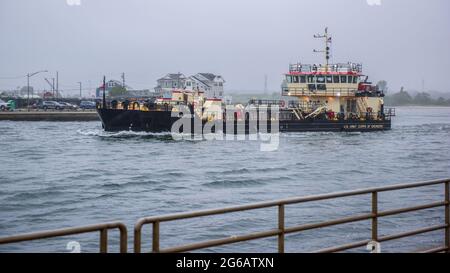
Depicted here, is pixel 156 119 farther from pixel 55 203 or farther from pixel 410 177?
pixel 55 203

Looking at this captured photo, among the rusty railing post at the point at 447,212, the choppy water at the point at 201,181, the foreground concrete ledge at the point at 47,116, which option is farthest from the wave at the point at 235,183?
the foreground concrete ledge at the point at 47,116

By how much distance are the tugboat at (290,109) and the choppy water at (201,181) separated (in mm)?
1846

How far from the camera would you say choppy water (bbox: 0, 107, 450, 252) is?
14141 millimetres

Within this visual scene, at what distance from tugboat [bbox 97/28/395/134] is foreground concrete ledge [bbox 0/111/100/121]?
21.7m

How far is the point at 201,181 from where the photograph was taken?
2408cm

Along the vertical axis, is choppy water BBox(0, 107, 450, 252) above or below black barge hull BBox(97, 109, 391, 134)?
below

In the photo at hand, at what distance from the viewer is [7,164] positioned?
29281mm

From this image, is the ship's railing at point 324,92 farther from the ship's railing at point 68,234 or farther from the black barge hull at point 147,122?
the ship's railing at point 68,234

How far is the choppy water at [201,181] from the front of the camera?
46.4ft

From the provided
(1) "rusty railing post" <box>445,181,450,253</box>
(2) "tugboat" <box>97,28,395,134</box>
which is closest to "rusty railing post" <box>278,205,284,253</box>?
(1) "rusty railing post" <box>445,181,450,253</box>

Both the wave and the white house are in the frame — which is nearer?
the wave

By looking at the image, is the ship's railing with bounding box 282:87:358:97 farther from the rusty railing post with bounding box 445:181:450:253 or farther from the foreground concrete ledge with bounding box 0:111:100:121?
the rusty railing post with bounding box 445:181:450:253

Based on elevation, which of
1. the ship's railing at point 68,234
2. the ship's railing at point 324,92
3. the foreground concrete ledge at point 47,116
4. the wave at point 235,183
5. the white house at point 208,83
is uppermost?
the white house at point 208,83
